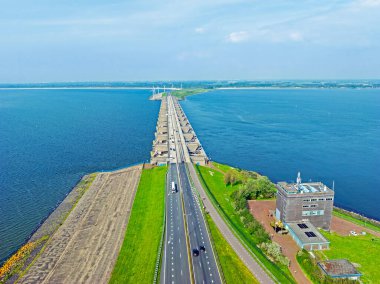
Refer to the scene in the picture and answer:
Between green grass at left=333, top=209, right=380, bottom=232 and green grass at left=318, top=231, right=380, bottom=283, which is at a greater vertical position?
green grass at left=333, top=209, right=380, bottom=232

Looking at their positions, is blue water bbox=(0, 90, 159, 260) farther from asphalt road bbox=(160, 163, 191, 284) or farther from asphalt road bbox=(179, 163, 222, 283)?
asphalt road bbox=(179, 163, 222, 283)

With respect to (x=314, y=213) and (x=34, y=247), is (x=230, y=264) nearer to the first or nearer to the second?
(x=314, y=213)

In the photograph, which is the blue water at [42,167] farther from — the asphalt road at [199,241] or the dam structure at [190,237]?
the asphalt road at [199,241]

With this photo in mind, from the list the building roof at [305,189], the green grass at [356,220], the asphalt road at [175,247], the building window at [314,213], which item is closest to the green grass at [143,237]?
the asphalt road at [175,247]

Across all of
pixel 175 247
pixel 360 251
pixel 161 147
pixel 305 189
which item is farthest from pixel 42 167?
pixel 360 251

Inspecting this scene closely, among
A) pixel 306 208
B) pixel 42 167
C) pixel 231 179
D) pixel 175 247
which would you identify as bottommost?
pixel 175 247

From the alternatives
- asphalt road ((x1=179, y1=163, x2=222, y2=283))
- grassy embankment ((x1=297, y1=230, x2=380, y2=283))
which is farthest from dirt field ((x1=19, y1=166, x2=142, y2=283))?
grassy embankment ((x1=297, y1=230, x2=380, y2=283))

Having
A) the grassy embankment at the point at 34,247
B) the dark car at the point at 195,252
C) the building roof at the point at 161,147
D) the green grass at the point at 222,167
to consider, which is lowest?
the grassy embankment at the point at 34,247
